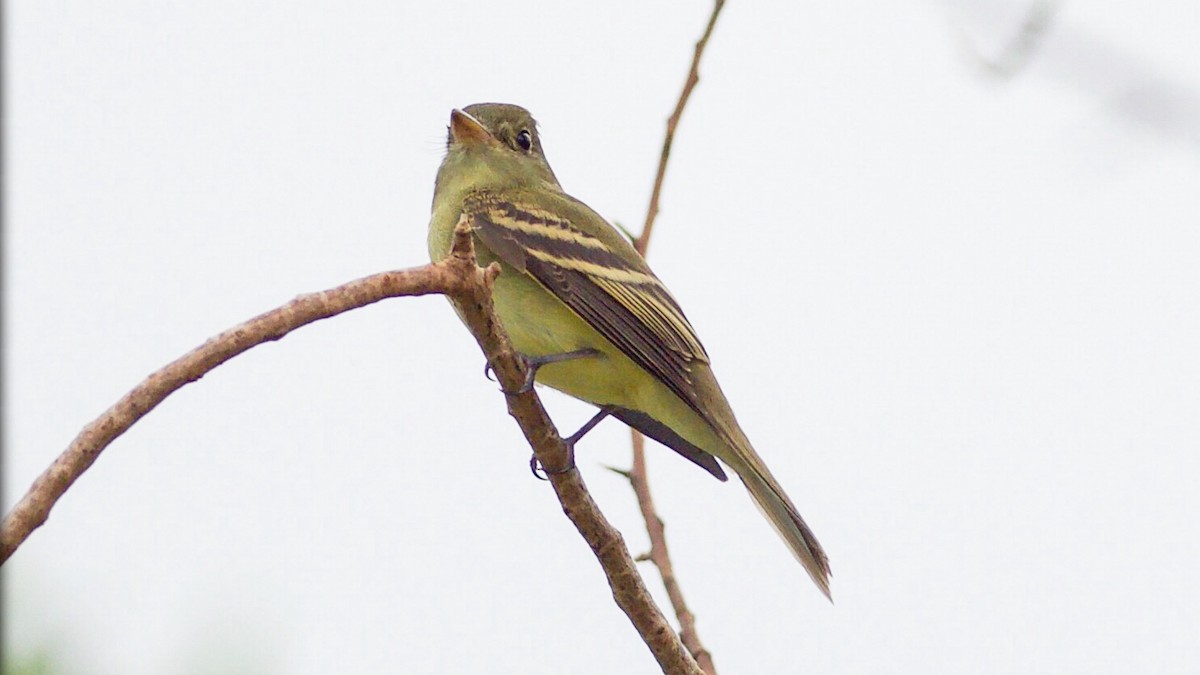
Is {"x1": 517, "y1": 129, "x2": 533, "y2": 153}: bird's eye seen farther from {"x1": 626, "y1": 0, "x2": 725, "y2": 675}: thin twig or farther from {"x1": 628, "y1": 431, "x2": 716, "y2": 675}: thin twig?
{"x1": 628, "y1": 431, "x2": 716, "y2": 675}: thin twig

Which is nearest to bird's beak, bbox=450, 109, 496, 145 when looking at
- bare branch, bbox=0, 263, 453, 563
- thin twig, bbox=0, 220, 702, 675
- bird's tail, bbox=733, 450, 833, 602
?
bird's tail, bbox=733, 450, 833, 602

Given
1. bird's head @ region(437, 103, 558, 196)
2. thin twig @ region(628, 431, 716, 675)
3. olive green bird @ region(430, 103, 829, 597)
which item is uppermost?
bird's head @ region(437, 103, 558, 196)

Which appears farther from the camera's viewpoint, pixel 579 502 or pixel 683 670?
pixel 579 502

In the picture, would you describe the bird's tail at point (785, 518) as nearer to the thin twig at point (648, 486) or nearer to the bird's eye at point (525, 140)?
the thin twig at point (648, 486)

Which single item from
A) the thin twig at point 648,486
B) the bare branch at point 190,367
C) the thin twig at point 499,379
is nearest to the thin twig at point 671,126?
the thin twig at point 648,486

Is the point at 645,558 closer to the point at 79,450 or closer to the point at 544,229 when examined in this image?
the point at 79,450

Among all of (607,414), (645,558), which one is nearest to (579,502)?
(645,558)
